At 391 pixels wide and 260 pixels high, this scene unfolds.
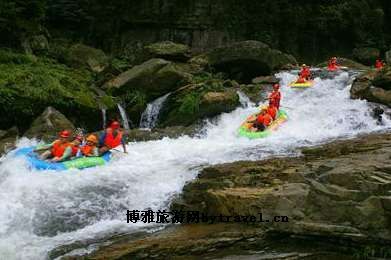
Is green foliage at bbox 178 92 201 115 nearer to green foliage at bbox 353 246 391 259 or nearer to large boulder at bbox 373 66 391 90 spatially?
large boulder at bbox 373 66 391 90

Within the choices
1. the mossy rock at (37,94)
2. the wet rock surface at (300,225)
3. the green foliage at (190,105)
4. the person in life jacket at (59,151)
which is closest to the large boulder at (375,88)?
the green foliage at (190,105)

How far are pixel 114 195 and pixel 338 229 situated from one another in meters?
3.90

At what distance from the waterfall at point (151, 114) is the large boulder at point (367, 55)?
14794 mm

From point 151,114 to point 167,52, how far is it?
4.07 metres

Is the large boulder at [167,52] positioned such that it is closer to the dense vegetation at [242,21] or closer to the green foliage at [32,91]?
the green foliage at [32,91]

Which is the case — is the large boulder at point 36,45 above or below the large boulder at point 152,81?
above

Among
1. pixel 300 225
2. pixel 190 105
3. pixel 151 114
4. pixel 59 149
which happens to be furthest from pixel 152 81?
pixel 300 225

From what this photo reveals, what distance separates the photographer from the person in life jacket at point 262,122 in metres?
12.8

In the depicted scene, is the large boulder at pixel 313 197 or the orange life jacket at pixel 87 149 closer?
the large boulder at pixel 313 197

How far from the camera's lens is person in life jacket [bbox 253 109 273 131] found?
502 inches

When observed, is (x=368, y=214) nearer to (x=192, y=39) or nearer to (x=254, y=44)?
(x=254, y=44)

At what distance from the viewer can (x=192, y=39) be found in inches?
997

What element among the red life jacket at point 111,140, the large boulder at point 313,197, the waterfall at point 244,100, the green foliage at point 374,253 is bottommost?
the green foliage at point 374,253

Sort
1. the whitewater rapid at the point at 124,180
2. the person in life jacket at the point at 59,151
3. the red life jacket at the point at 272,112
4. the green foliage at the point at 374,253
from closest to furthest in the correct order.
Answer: the green foliage at the point at 374,253
the whitewater rapid at the point at 124,180
the person in life jacket at the point at 59,151
the red life jacket at the point at 272,112
